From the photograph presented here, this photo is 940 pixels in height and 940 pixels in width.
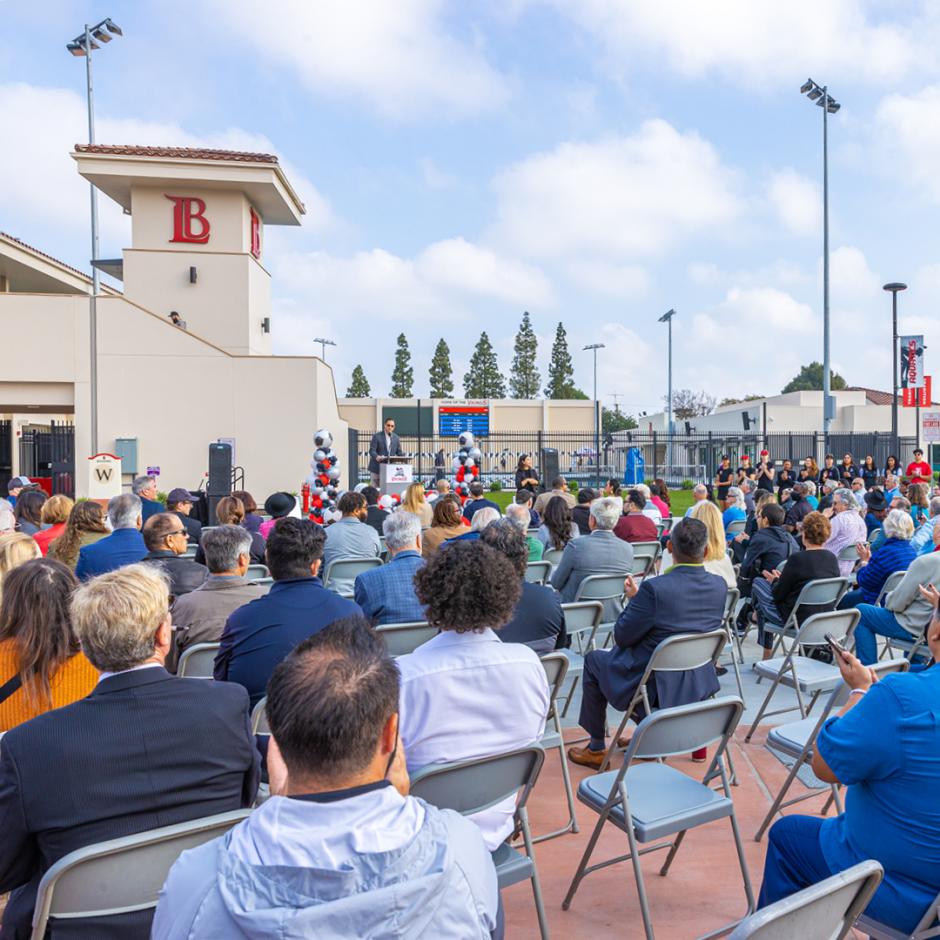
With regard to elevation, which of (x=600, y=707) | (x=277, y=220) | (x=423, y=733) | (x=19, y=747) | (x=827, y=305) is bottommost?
(x=600, y=707)

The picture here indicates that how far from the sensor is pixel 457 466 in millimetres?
13398

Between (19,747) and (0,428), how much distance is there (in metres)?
20.9

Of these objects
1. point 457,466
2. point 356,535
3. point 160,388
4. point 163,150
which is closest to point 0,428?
point 160,388

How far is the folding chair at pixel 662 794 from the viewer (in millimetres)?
2609

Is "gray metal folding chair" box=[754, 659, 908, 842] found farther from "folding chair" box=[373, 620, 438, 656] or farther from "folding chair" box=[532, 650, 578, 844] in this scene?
"folding chair" box=[373, 620, 438, 656]

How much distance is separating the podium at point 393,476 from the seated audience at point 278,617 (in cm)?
1043

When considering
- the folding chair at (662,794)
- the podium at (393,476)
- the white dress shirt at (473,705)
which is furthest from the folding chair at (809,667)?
the podium at (393,476)

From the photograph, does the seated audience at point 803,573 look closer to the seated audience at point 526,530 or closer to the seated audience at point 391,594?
the seated audience at point 526,530

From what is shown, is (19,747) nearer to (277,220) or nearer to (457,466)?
(457,466)

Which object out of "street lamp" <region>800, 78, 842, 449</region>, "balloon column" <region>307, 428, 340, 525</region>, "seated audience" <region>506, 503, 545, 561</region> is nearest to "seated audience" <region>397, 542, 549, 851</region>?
"seated audience" <region>506, 503, 545, 561</region>

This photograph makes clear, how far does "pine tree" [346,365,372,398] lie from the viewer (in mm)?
72375

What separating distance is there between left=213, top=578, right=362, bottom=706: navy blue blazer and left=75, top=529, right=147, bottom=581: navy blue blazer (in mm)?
2172

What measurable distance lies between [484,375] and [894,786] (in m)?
64.9

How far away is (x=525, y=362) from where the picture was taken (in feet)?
220
